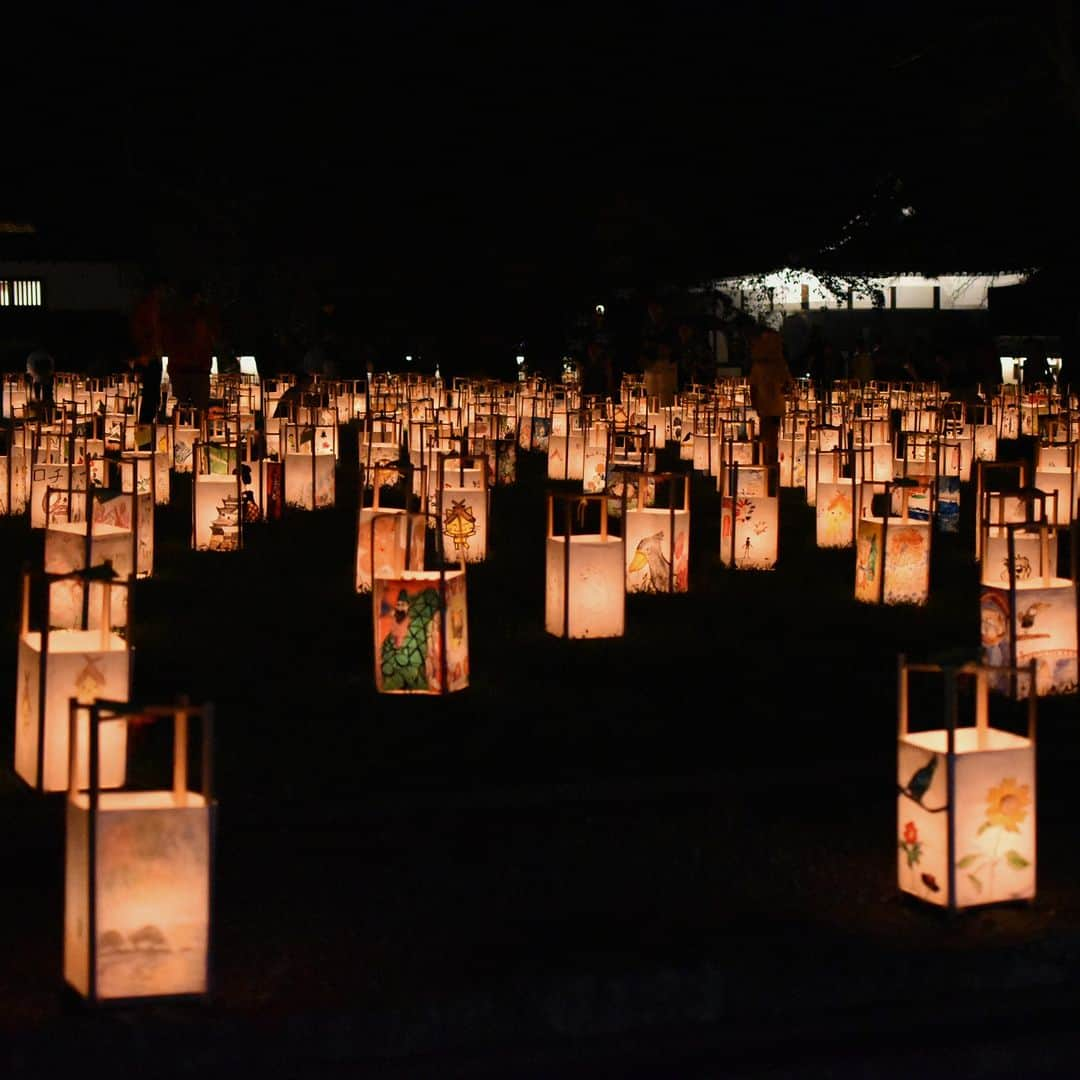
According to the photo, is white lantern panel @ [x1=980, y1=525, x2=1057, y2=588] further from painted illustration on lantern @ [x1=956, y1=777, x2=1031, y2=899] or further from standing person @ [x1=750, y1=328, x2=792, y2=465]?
standing person @ [x1=750, y1=328, x2=792, y2=465]

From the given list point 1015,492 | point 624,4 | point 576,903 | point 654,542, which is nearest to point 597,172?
point 624,4

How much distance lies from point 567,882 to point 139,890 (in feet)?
5.40

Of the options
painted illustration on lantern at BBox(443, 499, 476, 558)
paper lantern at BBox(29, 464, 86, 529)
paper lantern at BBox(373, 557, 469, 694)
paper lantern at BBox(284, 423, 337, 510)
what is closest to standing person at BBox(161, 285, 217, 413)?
paper lantern at BBox(284, 423, 337, 510)

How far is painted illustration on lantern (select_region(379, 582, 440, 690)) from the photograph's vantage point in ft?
31.6

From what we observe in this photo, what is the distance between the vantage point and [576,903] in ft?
22.0

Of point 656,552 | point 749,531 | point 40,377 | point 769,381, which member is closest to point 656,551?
point 656,552

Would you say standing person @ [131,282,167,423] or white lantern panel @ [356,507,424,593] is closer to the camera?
white lantern panel @ [356,507,424,593]

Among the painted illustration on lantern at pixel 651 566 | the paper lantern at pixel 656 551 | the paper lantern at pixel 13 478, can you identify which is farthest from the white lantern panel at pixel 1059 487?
the paper lantern at pixel 13 478

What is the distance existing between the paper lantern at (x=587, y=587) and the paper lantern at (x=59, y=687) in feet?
12.2

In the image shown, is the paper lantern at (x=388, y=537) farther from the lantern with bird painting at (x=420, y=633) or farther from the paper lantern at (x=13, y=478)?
the paper lantern at (x=13, y=478)

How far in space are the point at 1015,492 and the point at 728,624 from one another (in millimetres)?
2037

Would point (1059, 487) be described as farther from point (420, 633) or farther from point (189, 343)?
point (189, 343)

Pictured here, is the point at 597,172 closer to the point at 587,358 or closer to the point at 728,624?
the point at 587,358

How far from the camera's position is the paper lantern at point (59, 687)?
773 centimetres
